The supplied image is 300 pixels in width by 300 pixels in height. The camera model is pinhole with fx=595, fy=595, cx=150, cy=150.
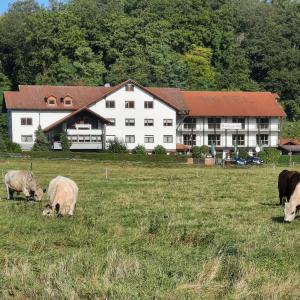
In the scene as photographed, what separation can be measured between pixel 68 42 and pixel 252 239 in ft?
305

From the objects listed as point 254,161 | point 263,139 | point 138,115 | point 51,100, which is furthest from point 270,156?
point 51,100

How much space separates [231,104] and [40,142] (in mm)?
28697

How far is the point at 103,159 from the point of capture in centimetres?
6250

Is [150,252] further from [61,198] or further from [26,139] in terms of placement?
[26,139]

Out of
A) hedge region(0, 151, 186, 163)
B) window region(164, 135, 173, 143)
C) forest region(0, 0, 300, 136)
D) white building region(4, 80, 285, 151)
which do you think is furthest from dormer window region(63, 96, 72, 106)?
forest region(0, 0, 300, 136)

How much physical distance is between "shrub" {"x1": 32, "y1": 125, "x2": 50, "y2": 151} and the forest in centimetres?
2077

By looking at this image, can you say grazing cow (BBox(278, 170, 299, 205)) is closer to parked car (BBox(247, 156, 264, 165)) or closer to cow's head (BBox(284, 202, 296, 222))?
cow's head (BBox(284, 202, 296, 222))

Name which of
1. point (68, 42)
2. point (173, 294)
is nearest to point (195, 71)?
point (68, 42)

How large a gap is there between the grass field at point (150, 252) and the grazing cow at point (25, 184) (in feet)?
3.45

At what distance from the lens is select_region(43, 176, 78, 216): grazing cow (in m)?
17.8

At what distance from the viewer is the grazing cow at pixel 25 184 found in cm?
2200

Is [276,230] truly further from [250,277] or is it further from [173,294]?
[173,294]

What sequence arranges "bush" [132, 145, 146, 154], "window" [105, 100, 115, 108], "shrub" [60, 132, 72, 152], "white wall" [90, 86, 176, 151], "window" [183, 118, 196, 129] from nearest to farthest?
1. "shrub" [60, 132, 72, 152]
2. "bush" [132, 145, 146, 154]
3. "window" [105, 100, 115, 108]
4. "white wall" [90, 86, 176, 151]
5. "window" [183, 118, 196, 129]

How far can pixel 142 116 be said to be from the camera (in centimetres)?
8044
